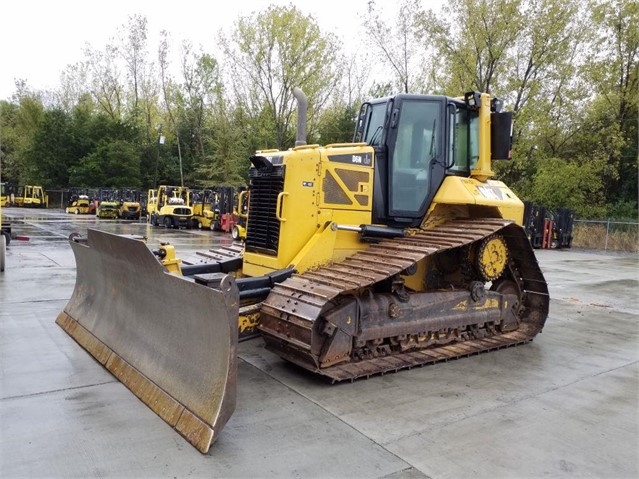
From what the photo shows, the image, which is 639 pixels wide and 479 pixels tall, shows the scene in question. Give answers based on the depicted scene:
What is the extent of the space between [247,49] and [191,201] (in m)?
11.4

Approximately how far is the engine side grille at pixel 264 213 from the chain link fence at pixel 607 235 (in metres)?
21.8

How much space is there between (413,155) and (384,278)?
185cm

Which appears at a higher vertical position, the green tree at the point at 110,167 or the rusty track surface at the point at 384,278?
the green tree at the point at 110,167

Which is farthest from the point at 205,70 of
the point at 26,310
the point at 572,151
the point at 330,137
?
the point at 26,310

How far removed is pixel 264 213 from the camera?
228 inches

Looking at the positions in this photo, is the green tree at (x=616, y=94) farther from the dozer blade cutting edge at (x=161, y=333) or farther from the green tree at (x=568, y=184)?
the dozer blade cutting edge at (x=161, y=333)

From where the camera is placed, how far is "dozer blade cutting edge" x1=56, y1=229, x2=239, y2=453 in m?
3.43

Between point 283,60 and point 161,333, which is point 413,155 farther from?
point 283,60

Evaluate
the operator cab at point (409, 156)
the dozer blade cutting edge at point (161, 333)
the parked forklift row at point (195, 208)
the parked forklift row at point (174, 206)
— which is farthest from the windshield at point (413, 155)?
the parked forklift row at point (195, 208)

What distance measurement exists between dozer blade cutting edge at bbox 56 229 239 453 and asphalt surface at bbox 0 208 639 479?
0.49ft

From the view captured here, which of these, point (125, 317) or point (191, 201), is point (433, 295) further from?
point (191, 201)

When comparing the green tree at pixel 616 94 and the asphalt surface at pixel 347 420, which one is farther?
the green tree at pixel 616 94

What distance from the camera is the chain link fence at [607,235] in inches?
905

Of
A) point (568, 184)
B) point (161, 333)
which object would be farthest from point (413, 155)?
point (568, 184)
